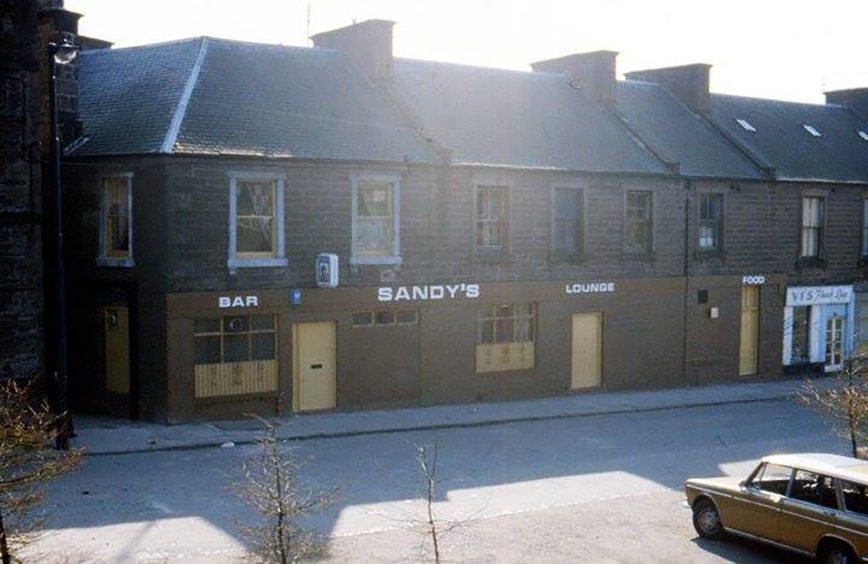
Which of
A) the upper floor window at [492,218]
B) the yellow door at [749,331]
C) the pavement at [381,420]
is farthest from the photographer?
the yellow door at [749,331]

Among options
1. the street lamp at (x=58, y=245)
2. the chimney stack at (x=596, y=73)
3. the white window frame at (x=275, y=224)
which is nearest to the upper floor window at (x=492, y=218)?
the white window frame at (x=275, y=224)

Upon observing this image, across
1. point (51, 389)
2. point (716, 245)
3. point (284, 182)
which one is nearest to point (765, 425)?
point (716, 245)

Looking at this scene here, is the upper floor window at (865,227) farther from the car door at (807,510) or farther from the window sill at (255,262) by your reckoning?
the car door at (807,510)

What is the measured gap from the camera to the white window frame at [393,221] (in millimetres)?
25438

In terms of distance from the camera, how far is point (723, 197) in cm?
3297

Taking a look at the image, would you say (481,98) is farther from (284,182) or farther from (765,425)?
(765,425)

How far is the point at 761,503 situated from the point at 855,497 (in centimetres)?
134

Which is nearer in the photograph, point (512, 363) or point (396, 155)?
point (396, 155)

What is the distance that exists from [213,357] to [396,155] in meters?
6.73

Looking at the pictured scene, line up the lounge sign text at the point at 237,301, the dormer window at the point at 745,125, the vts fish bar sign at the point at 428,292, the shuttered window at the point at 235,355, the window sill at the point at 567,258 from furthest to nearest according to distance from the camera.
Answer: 1. the dormer window at the point at 745,125
2. the window sill at the point at 567,258
3. the vts fish bar sign at the point at 428,292
4. the lounge sign text at the point at 237,301
5. the shuttered window at the point at 235,355

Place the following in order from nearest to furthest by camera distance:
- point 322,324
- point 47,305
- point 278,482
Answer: point 278,482, point 47,305, point 322,324

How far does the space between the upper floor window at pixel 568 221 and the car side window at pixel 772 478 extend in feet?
47.7

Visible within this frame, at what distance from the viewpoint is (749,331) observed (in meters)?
34.2

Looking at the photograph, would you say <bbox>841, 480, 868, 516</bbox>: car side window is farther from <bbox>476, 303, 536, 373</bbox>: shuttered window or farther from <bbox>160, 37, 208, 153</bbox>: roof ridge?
<bbox>160, 37, 208, 153</bbox>: roof ridge
